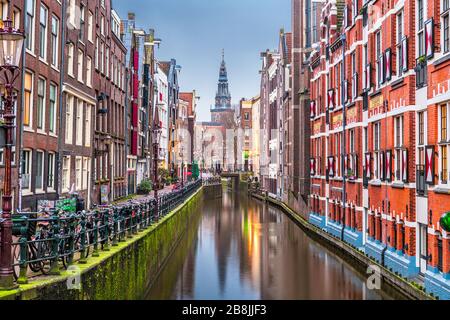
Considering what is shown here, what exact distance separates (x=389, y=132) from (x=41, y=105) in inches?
534

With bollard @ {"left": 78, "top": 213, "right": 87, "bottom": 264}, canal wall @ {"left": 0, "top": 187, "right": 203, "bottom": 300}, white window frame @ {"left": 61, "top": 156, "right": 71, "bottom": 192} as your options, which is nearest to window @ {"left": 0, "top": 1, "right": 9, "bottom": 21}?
canal wall @ {"left": 0, "top": 187, "right": 203, "bottom": 300}

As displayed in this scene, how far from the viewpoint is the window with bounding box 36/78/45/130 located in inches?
836

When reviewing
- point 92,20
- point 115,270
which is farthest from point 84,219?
point 92,20

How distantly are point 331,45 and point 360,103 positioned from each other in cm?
692

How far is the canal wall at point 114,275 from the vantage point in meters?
9.67

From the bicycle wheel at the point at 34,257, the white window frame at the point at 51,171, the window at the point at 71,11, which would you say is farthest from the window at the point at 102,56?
the bicycle wheel at the point at 34,257

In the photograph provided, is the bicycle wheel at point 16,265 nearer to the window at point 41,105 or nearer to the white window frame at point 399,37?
the window at point 41,105

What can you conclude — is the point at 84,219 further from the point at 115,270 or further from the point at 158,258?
the point at 158,258

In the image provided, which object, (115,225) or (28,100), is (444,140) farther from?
(28,100)

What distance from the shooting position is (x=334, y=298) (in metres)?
18.0

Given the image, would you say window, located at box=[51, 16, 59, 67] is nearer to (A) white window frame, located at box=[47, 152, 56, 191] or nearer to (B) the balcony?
(A) white window frame, located at box=[47, 152, 56, 191]

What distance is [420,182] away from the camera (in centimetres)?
1669

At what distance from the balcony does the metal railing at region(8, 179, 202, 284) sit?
9.34m

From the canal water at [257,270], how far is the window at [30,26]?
9976mm
